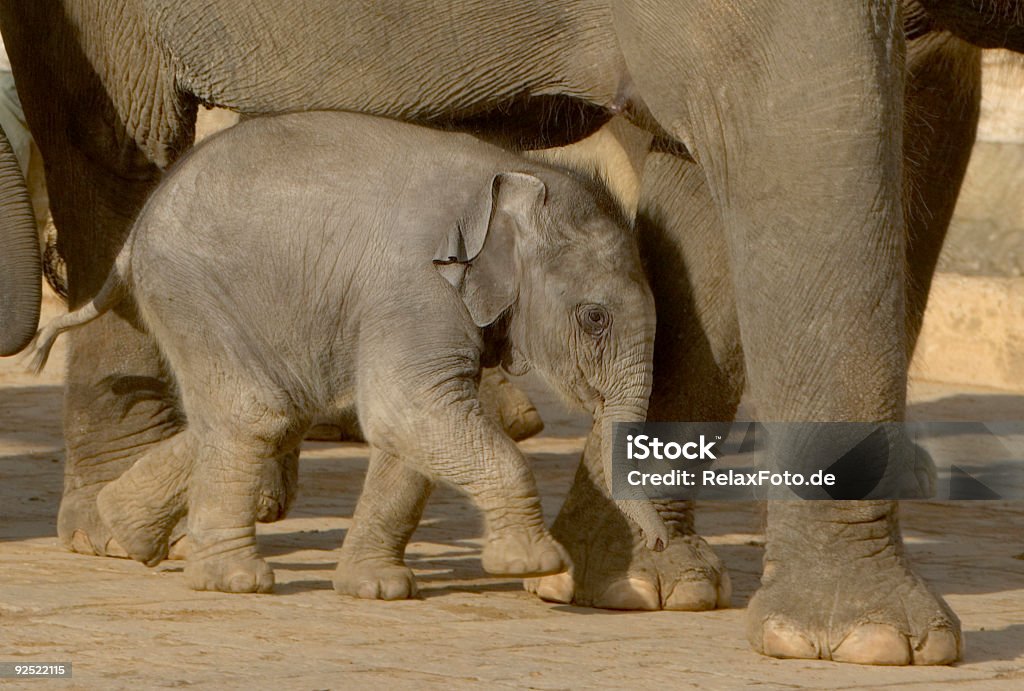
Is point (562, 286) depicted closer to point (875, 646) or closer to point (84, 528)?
point (875, 646)

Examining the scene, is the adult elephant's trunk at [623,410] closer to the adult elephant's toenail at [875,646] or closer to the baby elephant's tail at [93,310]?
the adult elephant's toenail at [875,646]

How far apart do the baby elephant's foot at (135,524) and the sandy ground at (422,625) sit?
0.07 metres

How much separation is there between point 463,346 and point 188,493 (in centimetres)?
88

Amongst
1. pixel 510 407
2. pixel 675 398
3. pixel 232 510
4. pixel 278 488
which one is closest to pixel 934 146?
pixel 675 398

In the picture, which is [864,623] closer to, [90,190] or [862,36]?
[862,36]

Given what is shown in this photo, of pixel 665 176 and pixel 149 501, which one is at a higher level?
pixel 665 176

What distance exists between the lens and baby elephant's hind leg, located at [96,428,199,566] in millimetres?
4453

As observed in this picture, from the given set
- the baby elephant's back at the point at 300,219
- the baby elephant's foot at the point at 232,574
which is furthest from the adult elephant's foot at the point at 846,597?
the baby elephant's foot at the point at 232,574

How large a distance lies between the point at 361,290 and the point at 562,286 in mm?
388

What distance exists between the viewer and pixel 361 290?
13.2ft

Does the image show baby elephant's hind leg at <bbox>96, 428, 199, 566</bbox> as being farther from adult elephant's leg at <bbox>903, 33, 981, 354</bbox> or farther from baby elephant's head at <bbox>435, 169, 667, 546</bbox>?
adult elephant's leg at <bbox>903, 33, 981, 354</bbox>

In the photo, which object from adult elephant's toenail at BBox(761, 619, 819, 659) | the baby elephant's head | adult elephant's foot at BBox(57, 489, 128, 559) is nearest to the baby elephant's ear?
the baby elephant's head

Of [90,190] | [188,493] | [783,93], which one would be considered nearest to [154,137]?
[90,190]

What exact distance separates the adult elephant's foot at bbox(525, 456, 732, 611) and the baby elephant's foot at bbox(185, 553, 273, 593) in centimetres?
55
